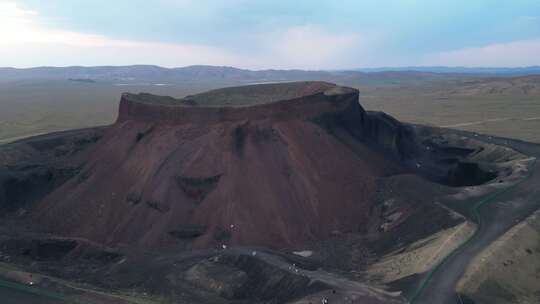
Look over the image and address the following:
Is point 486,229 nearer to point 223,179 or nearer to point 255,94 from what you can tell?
point 223,179

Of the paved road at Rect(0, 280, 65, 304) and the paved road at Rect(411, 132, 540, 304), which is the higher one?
the paved road at Rect(411, 132, 540, 304)

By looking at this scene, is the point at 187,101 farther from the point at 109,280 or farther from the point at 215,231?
the point at 109,280

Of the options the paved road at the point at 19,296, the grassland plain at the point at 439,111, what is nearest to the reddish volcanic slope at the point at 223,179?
the paved road at the point at 19,296

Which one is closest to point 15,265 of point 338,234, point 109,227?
point 109,227

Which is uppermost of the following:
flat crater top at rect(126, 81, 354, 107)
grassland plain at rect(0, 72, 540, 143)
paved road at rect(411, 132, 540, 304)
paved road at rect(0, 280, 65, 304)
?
flat crater top at rect(126, 81, 354, 107)

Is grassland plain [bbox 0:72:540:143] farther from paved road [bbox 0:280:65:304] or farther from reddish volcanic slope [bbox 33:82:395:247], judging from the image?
paved road [bbox 0:280:65:304]

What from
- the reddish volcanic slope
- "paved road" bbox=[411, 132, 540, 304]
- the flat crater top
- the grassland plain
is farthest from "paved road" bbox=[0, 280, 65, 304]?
the grassland plain

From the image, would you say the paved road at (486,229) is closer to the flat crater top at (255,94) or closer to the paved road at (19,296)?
the flat crater top at (255,94)

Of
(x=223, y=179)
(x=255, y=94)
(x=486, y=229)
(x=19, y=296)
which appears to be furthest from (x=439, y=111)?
(x=19, y=296)
